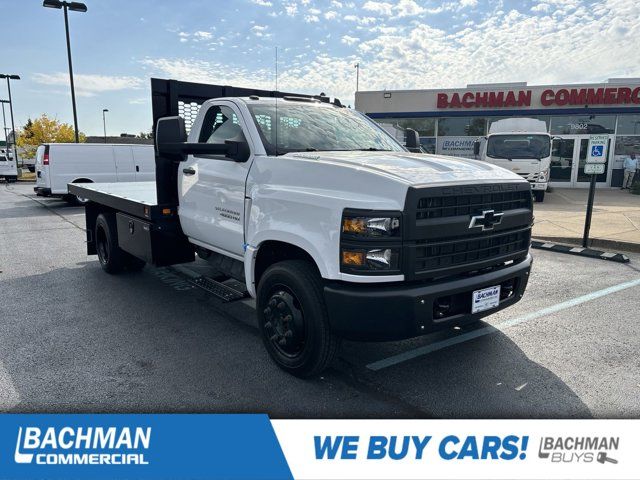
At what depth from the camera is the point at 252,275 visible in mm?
3941

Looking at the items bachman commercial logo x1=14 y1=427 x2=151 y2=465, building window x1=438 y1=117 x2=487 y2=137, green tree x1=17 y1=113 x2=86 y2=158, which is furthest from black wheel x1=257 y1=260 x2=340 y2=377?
green tree x1=17 y1=113 x2=86 y2=158

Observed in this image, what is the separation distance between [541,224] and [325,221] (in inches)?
349

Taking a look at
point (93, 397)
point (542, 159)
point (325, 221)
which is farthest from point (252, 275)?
point (542, 159)

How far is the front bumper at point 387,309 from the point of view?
9.92ft

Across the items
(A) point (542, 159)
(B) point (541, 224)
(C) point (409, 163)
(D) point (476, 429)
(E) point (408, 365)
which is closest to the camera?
(D) point (476, 429)

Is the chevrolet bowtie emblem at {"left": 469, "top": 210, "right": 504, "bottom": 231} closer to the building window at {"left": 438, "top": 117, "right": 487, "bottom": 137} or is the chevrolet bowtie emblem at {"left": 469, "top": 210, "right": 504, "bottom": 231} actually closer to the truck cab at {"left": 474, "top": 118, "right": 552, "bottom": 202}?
the truck cab at {"left": 474, "top": 118, "right": 552, "bottom": 202}

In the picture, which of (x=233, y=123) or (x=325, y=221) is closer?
(x=325, y=221)

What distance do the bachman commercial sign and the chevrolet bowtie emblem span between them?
20.5 metres

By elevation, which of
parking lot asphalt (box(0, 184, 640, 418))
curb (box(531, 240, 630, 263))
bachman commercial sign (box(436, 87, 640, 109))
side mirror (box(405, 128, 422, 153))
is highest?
bachman commercial sign (box(436, 87, 640, 109))

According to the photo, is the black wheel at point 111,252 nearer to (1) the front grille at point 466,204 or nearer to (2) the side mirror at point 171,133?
(2) the side mirror at point 171,133

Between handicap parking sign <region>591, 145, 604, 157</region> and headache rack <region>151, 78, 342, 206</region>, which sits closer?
headache rack <region>151, 78, 342, 206</region>

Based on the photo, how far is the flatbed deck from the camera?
5.16m

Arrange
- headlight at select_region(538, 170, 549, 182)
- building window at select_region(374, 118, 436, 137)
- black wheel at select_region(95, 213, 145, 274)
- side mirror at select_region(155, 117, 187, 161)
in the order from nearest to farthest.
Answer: side mirror at select_region(155, 117, 187, 161) → black wheel at select_region(95, 213, 145, 274) → headlight at select_region(538, 170, 549, 182) → building window at select_region(374, 118, 436, 137)

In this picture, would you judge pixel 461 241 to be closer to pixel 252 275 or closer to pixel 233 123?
pixel 252 275
